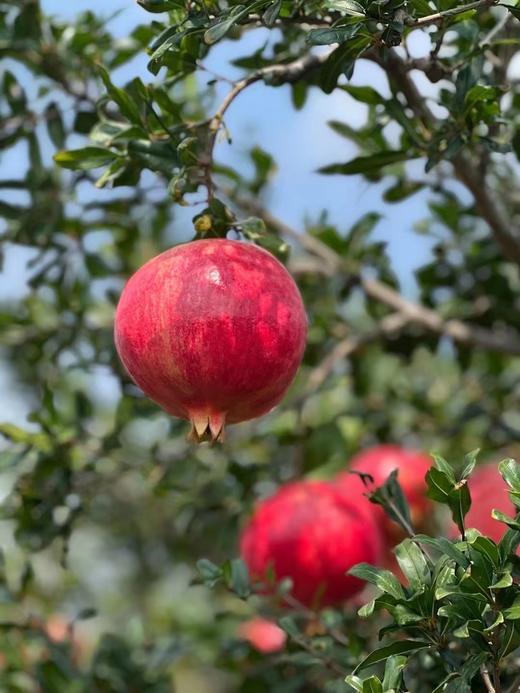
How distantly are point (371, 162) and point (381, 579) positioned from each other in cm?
72

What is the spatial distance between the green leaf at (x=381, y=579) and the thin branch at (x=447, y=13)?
666mm

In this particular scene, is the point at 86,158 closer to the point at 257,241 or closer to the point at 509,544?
the point at 257,241

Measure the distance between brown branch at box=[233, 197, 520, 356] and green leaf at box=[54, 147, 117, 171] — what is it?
90cm

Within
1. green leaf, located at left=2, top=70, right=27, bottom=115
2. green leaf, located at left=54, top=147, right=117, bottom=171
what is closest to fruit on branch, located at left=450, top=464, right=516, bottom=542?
green leaf, located at left=54, top=147, right=117, bottom=171

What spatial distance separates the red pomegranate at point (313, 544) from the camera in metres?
2.12

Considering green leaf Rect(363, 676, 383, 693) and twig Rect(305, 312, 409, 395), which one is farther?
twig Rect(305, 312, 409, 395)

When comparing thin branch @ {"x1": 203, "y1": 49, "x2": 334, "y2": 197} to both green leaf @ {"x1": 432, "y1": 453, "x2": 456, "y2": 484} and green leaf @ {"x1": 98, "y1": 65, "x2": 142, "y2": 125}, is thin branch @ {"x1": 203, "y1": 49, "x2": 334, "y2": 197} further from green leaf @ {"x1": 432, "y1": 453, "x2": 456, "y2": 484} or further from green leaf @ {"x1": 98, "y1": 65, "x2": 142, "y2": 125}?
green leaf @ {"x1": 432, "y1": 453, "x2": 456, "y2": 484}

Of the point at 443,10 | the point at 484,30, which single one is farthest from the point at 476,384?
the point at 443,10

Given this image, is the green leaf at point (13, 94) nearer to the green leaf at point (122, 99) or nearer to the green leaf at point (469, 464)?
the green leaf at point (122, 99)

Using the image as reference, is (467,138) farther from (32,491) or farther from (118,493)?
(118,493)

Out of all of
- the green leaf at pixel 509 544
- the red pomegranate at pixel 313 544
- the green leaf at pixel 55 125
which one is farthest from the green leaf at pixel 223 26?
the red pomegranate at pixel 313 544

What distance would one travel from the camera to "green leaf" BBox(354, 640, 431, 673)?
117 centimetres

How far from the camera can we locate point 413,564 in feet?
3.95

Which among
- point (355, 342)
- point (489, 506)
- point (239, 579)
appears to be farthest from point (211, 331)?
point (355, 342)
